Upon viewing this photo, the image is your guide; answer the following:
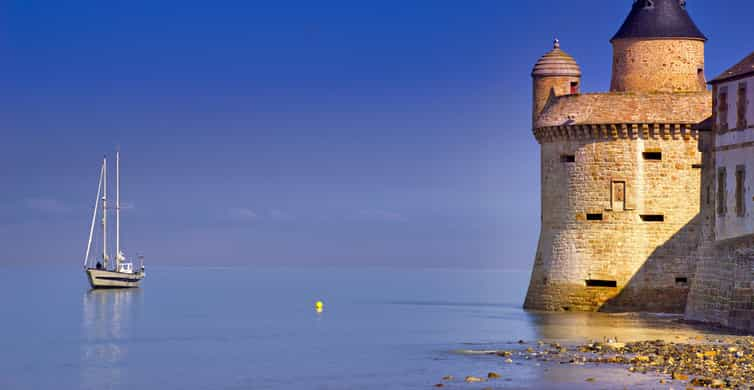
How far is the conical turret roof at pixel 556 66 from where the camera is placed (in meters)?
53.5

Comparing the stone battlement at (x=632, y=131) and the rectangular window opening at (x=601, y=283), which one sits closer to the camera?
the stone battlement at (x=632, y=131)

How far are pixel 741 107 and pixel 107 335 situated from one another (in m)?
25.2

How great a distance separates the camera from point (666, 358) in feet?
113

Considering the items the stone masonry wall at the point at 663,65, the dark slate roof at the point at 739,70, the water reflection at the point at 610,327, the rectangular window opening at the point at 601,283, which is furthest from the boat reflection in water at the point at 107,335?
the stone masonry wall at the point at 663,65

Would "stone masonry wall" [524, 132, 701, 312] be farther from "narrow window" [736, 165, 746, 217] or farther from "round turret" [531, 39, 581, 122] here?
"narrow window" [736, 165, 746, 217]

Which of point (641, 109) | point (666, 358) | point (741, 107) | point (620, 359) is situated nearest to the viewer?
point (666, 358)

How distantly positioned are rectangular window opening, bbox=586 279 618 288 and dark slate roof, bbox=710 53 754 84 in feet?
31.7

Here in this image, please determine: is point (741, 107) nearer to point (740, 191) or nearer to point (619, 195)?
point (740, 191)

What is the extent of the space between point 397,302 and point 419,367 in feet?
137

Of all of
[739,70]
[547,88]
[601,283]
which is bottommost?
[601,283]

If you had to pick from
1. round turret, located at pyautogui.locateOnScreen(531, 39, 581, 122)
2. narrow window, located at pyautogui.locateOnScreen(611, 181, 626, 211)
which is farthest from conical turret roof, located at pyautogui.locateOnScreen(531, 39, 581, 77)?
narrow window, located at pyautogui.locateOnScreen(611, 181, 626, 211)

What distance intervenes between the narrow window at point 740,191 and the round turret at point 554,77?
1147 centimetres

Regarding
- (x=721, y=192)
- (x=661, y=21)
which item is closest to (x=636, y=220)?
(x=721, y=192)

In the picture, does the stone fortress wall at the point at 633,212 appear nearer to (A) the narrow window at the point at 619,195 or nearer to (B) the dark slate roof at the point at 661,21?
(A) the narrow window at the point at 619,195
